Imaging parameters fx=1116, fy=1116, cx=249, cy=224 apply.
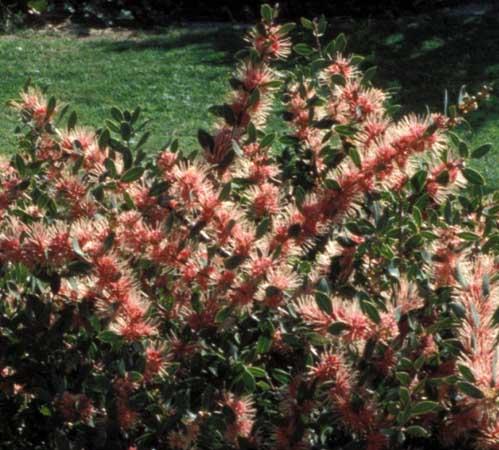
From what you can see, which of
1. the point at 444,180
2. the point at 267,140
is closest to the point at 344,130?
the point at 267,140

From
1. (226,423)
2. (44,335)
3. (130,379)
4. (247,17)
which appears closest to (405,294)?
(226,423)

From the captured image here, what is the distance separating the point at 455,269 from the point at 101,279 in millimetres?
752

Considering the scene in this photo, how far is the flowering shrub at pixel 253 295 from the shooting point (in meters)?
2.24

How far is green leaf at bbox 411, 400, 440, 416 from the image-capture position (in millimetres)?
2119

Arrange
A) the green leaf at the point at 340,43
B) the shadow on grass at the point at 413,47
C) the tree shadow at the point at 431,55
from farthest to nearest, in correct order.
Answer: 1. the shadow on grass at the point at 413,47
2. the tree shadow at the point at 431,55
3. the green leaf at the point at 340,43

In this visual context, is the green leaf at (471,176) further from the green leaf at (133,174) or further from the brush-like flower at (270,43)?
the green leaf at (133,174)

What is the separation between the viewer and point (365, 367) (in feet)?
7.38

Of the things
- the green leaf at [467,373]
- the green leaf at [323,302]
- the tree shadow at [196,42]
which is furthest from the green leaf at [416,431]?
the tree shadow at [196,42]

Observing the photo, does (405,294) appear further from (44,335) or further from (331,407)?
(44,335)

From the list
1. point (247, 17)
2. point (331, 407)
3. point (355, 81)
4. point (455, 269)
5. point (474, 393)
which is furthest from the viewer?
point (247, 17)

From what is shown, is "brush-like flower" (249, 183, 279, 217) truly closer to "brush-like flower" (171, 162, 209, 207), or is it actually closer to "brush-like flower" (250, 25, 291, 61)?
"brush-like flower" (171, 162, 209, 207)

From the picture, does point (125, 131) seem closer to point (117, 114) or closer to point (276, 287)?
point (117, 114)

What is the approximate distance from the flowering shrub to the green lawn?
4568 millimetres

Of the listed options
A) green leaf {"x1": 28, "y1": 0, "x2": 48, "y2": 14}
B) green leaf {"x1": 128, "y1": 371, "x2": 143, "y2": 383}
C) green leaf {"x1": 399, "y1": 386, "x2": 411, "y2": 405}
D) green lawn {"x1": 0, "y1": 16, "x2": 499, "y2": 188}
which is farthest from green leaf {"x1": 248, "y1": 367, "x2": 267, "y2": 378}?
green leaf {"x1": 28, "y1": 0, "x2": 48, "y2": 14}
